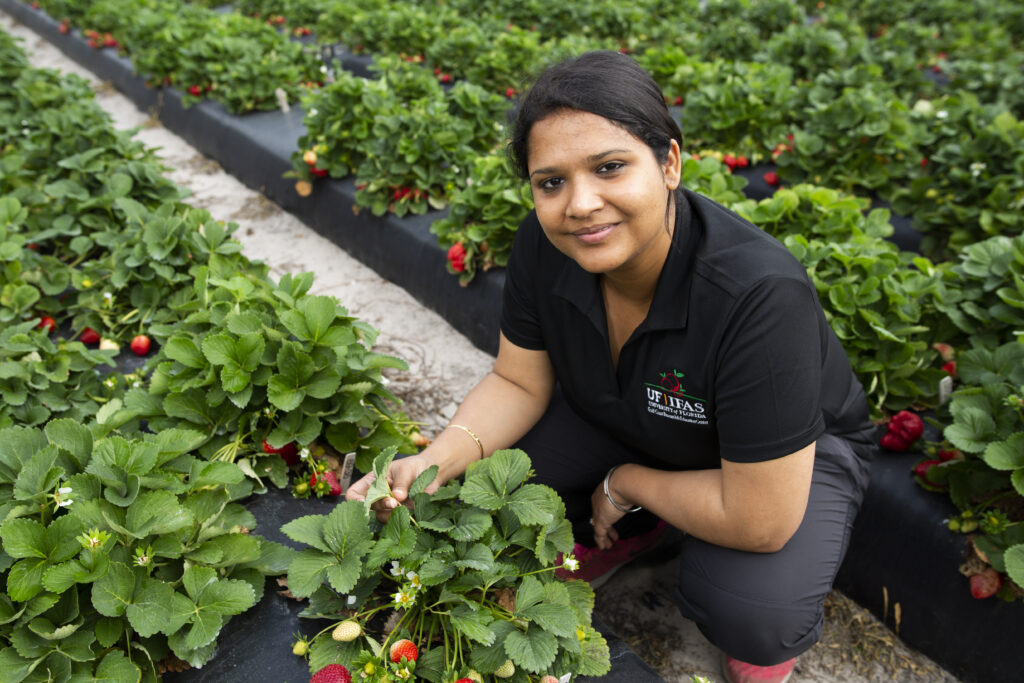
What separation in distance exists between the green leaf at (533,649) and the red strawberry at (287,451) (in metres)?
0.99

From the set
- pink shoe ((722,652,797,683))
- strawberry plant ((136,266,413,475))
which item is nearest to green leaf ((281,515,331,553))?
strawberry plant ((136,266,413,475))

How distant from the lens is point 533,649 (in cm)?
133

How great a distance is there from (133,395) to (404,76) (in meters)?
3.06

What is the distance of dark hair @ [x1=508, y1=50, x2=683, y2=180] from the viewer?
4.35ft

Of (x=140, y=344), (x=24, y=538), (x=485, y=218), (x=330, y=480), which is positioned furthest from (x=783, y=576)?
(x=140, y=344)

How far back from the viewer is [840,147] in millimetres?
3779

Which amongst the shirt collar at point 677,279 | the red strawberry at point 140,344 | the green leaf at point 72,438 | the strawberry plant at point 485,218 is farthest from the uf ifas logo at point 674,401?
the red strawberry at point 140,344

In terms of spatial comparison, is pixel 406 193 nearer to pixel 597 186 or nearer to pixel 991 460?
pixel 597 186

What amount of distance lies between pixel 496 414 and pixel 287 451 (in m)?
0.66

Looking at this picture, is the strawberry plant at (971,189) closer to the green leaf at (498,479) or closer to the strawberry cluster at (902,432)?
the strawberry cluster at (902,432)

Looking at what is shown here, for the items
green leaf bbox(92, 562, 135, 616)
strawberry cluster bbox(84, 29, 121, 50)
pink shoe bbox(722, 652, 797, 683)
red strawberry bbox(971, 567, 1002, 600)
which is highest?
red strawberry bbox(971, 567, 1002, 600)

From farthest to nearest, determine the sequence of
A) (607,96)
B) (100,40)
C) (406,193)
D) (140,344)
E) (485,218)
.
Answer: (100,40) → (406,193) → (485,218) → (140,344) → (607,96)

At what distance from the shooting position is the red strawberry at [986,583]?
1803mm

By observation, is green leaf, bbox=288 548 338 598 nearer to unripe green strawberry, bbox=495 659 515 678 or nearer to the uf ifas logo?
unripe green strawberry, bbox=495 659 515 678
